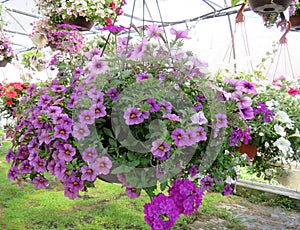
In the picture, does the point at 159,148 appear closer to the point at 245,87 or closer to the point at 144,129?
the point at 144,129

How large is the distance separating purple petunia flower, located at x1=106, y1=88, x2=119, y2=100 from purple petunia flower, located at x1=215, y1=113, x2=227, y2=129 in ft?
0.89

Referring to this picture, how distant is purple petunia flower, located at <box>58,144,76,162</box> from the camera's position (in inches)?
33.0

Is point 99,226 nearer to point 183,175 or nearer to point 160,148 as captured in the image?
point 183,175

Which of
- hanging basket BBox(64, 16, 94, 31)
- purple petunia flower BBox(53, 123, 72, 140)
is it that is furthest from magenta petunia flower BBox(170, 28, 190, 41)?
hanging basket BBox(64, 16, 94, 31)

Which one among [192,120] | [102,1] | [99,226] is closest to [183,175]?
[192,120]

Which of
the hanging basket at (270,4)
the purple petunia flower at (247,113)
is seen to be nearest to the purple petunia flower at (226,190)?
the purple petunia flower at (247,113)

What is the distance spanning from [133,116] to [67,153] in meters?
0.20

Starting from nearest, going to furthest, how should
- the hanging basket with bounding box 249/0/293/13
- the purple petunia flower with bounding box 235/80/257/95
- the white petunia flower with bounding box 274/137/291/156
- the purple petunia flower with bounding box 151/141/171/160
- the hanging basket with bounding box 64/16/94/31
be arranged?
the purple petunia flower with bounding box 151/141/171/160 < the purple petunia flower with bounding box 235/80/257/95 < the white petunia flower with bounding box 274/137/291/156 < the hanging basket with bounding box 249/0/293/13 < the hanging basket with bounding box 64/16/94/31

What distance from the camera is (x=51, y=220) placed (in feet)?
6.89

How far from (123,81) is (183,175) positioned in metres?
0.33

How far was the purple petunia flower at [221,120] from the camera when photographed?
0.87m

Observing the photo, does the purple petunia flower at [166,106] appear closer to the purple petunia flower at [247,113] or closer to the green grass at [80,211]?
the purple petunia flower at [247,113]

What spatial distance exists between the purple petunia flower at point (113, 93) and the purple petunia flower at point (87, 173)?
20cm

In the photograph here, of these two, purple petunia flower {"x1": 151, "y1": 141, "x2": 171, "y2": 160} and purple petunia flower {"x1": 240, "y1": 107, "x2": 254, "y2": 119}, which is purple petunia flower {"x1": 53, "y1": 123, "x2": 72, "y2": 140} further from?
purple petunia flower {"x1": 240, "y1": 107, "x2": 254, "y2": 119}
